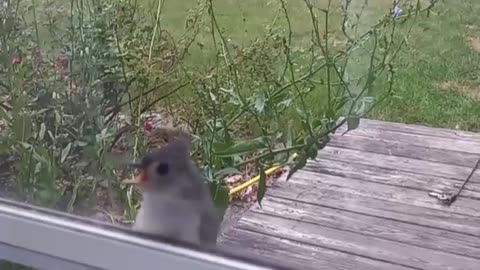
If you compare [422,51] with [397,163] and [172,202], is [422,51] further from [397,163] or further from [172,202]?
[172,202]

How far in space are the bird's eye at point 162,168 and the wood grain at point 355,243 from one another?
457mm

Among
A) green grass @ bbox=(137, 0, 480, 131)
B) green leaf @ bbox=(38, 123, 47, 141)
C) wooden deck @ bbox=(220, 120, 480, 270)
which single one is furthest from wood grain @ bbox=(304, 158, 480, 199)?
green leaf @ bbox=(38, 123, 47, 141)

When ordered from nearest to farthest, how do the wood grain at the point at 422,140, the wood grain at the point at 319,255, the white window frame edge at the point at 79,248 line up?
Answer: the white window frame edge at the point at 79,248, the wood grain at the point at 319,255, the wood grain at the point at 422,140

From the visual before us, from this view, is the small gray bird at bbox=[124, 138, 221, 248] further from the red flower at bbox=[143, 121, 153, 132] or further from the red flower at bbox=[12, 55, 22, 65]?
the red flower at bbox=[12, 55, 22, 65]

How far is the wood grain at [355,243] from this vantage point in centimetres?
110

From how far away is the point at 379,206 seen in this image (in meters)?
1.21

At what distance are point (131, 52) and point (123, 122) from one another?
0.10 meters

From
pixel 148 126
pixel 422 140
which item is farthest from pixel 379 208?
pixel 148 126

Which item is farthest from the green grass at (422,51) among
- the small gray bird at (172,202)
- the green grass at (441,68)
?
the small gray bird at (172,202)

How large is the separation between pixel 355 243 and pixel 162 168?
0.60 metres

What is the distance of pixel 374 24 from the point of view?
1083 millimetres

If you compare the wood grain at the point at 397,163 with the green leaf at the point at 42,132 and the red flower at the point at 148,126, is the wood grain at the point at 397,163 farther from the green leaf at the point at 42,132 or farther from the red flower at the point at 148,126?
the green leaf at the point at 42,132

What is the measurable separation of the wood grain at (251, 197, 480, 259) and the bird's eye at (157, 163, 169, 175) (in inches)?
23.7

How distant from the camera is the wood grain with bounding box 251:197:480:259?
3.71ft
